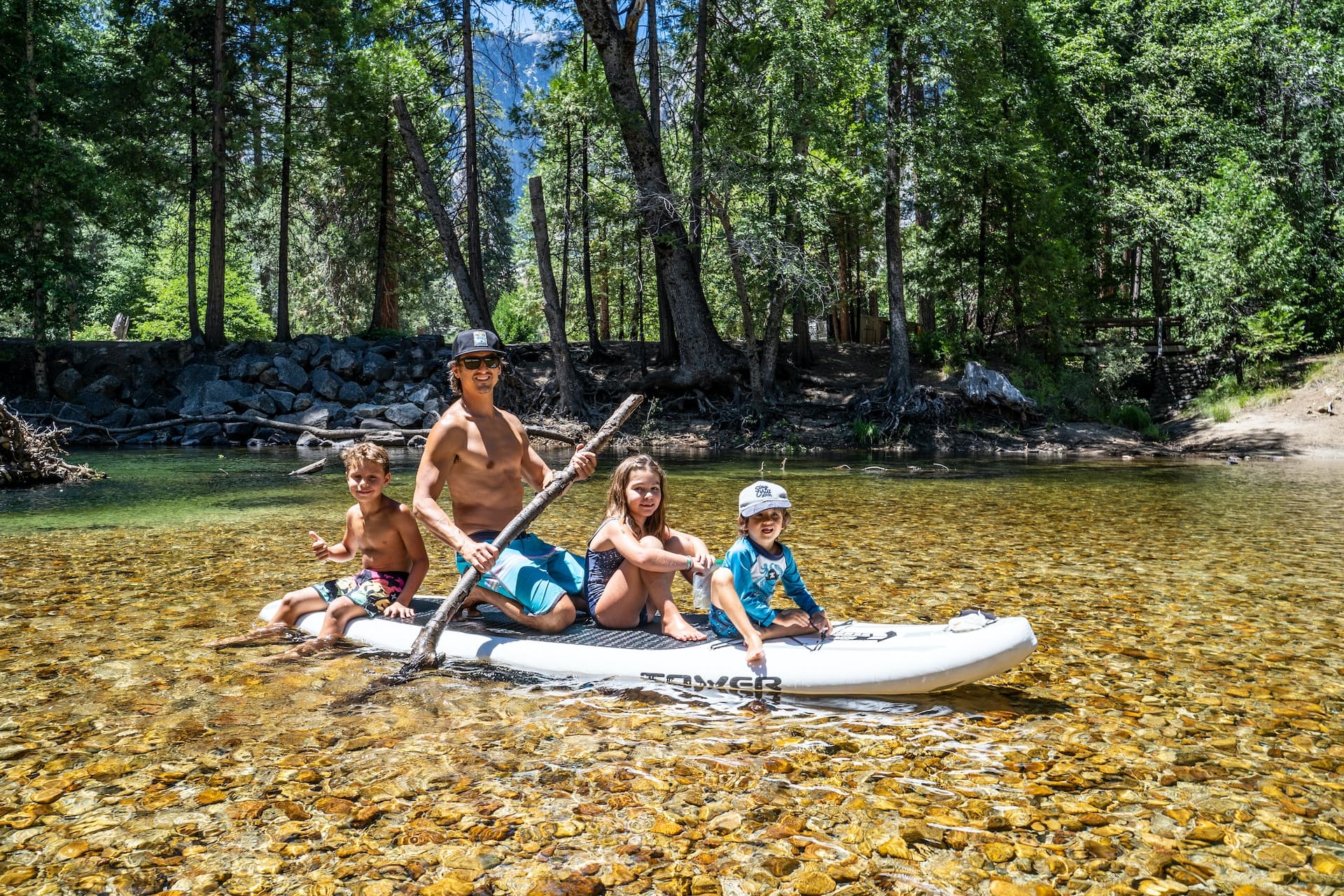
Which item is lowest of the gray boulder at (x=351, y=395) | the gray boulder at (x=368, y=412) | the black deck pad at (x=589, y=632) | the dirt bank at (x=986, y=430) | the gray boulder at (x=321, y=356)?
the black deck pad at (x=589, y=632)

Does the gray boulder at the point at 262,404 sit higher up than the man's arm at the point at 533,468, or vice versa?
the gray boulder at the point at 262,404

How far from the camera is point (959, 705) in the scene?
379 centimetres

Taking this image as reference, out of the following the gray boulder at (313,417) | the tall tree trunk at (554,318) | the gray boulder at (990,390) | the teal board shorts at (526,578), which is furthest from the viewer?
the gray boulder at (990,390)

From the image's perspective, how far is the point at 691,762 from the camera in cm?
322

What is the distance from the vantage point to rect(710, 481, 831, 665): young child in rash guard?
3965mm

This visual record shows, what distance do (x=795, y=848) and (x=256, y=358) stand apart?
21.7m

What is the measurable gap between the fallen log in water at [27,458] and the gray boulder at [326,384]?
863 cm

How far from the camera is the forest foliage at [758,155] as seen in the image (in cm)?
1833

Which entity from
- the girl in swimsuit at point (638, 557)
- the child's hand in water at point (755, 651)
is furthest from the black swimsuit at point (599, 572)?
the child's hand in water at point (755, 651)

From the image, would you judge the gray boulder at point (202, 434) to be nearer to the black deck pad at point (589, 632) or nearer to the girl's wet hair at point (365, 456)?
the girl's wet hair at point (365, 456)

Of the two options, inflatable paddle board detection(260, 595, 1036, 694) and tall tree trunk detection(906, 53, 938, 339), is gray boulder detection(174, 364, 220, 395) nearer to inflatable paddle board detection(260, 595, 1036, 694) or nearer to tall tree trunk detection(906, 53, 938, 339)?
tall tree trunk detection(906, 53, 938, 339)

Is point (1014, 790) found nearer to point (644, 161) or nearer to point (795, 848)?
point (795, 848)

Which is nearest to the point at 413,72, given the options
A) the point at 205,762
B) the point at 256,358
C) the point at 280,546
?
the point at 256,358

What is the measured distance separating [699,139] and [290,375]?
10671 mm
